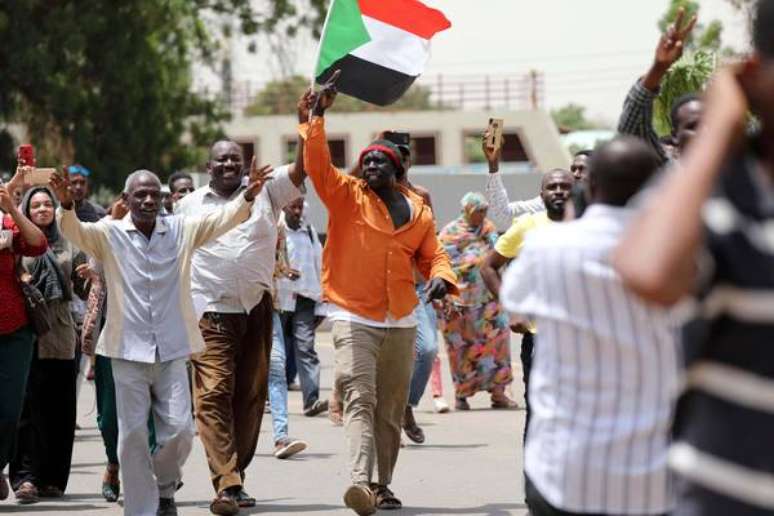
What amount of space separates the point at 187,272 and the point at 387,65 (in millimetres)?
2893

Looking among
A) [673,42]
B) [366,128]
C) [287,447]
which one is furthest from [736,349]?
[366,128]

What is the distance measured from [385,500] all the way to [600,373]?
5270 mm

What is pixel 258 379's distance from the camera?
10.7 metres

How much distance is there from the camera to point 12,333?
34.7 feet

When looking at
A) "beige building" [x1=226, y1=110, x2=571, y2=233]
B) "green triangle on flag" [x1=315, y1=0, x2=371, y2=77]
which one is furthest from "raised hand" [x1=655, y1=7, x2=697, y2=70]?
"beige building" [x1=226, y1=110, x2=571, y2=233]

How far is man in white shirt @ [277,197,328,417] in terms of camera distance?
15.5 m

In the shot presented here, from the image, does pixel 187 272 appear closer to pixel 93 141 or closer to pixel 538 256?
pixel 538 256

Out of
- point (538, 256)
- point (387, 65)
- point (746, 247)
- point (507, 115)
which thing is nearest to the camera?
point (746, 247)

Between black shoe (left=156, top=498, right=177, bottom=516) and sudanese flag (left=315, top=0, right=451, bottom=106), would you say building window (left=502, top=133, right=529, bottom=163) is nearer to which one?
sudanese flag (left=315, top=0, right=451, bottom=106)

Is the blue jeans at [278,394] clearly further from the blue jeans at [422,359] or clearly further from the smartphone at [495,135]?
the smartphone at [495,135]

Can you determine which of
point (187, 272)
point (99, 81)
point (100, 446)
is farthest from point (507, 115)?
point (187, 272)

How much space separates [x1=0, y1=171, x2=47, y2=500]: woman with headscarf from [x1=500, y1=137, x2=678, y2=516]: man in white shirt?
5763 millimetres

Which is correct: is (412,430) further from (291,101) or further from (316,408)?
(291,101)

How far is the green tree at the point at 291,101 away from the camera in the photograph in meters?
60.4
